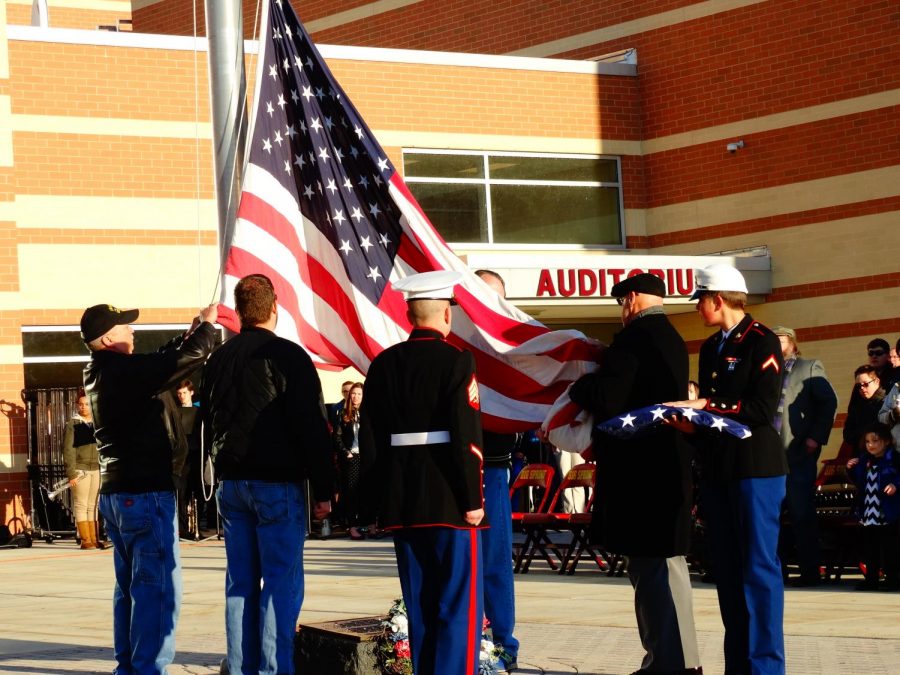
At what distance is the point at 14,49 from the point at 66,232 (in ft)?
9.25

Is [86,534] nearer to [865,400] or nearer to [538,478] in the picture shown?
[538,478]

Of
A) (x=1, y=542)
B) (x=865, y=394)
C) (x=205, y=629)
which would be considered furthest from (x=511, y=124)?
(x=205, y=629)

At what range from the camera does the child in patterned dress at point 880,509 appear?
12188mm

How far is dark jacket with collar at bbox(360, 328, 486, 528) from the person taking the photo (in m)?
6.95

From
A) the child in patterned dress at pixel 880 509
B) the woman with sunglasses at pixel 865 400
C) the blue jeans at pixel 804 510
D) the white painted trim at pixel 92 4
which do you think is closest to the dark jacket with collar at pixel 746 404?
the child in patterned dress at pixel 880 509

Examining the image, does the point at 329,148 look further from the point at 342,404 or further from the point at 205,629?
the point at 342,404

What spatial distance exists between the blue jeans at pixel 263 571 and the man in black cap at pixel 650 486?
5.34ft

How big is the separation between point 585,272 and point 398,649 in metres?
16.3

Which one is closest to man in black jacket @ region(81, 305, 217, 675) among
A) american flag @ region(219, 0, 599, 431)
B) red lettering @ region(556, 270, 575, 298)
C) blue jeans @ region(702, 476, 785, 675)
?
american flag @ region(219, 0, 599, 431)

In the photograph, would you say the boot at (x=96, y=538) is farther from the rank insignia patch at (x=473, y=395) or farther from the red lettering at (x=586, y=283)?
the rank insignia patch at (x=473, y=395)

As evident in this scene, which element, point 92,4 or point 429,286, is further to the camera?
point 92,4

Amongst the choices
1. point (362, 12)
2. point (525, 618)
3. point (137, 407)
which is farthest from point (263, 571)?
point (362, 12)

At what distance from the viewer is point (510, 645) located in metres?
8.53

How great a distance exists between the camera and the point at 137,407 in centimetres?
809
